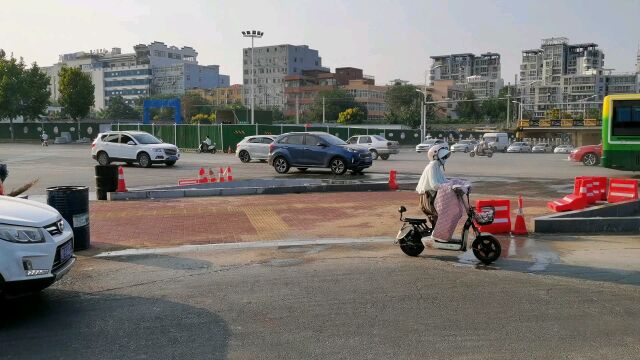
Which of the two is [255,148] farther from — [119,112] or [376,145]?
[119,112]

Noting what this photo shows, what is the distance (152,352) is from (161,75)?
162m

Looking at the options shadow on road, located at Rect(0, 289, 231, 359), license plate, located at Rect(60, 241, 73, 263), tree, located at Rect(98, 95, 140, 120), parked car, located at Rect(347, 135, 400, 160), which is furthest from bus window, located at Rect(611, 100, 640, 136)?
tree, located at Rect(98, 95, 140, 120)

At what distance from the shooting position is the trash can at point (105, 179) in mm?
14945

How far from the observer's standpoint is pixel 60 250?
20.0ft

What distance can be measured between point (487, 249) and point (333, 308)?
2.99 m

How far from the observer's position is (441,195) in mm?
8141

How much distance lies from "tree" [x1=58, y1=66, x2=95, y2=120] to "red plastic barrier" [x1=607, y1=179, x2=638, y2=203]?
242ft

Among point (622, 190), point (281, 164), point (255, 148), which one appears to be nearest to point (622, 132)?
point (622, 190)

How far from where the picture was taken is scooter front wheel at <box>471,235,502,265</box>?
8.06 meters

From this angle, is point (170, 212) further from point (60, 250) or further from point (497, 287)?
point (497, 287)

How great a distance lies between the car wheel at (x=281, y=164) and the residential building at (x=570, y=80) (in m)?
138

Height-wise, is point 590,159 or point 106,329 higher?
point 590,159

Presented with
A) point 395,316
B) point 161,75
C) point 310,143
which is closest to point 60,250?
point 395,316

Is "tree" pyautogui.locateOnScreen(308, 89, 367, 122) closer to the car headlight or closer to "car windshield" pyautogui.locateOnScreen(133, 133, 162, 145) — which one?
"car windshield" pyautogui.locateOnScreen(133, 133, 162, 145)
